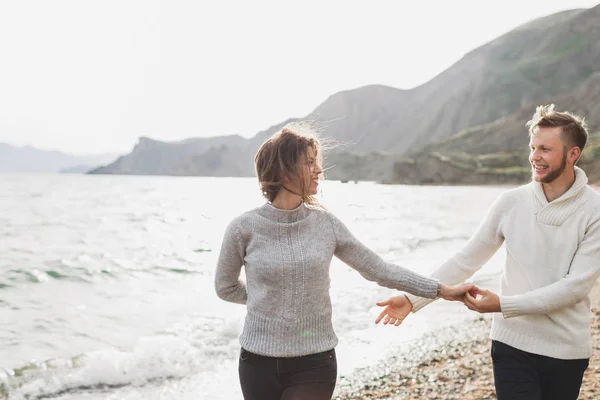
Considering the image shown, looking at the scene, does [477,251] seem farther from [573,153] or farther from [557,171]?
[573,153]

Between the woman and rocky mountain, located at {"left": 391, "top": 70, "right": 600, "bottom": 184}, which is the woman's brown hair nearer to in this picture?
the woman

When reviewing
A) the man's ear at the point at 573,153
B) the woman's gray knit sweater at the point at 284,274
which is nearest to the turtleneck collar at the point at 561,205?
the man's ear at the point at 573,153

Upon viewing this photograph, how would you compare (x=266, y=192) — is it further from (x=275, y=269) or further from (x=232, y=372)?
(x=232, y=372)

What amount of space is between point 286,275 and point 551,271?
1729 millimetres

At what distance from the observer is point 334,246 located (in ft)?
10.3

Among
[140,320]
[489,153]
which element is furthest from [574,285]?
[489,153]

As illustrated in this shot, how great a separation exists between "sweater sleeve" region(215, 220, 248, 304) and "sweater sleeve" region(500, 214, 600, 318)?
178 cm

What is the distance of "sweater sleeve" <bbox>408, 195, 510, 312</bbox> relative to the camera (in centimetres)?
364

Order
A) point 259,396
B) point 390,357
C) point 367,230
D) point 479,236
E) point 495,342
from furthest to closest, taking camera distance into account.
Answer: point 367,230 < point 390,357 < point 479,236 < point 495,342 < point 259,396

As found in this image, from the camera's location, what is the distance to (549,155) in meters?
3.32

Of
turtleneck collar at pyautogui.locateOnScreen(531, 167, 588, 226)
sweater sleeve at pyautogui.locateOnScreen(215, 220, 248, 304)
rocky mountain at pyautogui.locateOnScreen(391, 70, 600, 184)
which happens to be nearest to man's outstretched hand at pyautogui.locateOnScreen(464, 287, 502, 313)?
turtleneck collar at pyautogui.locateOnScreen(531, 167, 588, 226)

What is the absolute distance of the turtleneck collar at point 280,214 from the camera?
3006 millimetres

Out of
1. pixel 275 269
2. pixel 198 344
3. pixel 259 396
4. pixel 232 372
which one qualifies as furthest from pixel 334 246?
pixel 198 344

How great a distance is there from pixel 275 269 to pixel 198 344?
7.78 metres
